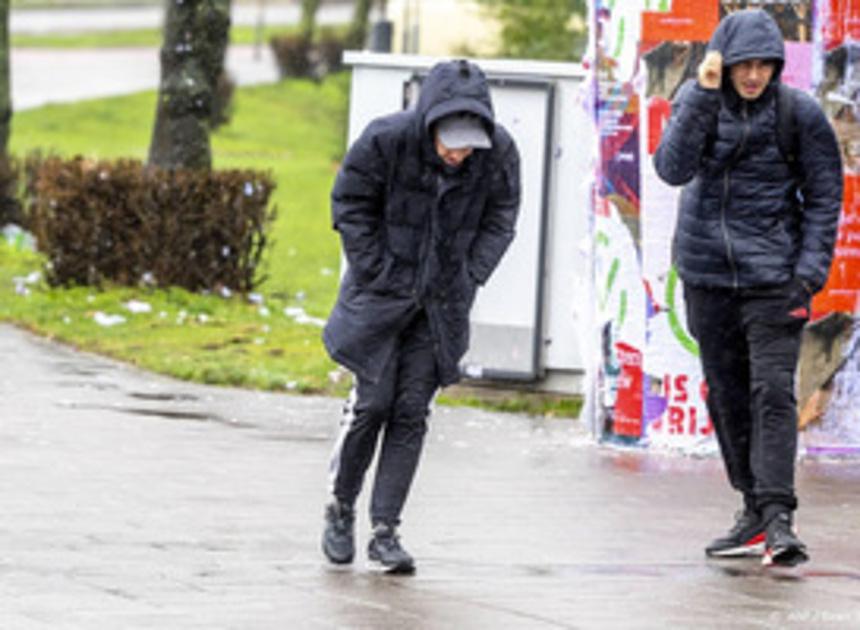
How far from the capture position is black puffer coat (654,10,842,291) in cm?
845

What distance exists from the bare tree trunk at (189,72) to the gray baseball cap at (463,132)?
425 inches

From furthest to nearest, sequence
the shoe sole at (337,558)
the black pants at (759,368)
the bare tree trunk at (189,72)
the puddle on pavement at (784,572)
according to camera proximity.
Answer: the bare tree trunk at (189,72) < the black pants at (759,368) < the puddle on pavement at (784,572) < the shoe sole at (337,558)

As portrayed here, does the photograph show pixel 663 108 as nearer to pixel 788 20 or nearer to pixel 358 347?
pixel 788 20

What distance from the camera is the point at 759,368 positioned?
8516 mm

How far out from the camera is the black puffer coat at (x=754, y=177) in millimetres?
8445

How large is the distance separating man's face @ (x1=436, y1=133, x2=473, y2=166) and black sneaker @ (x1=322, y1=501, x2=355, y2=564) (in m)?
1.18

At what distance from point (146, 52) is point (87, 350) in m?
46.0

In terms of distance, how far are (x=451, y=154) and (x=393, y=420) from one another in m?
0.93

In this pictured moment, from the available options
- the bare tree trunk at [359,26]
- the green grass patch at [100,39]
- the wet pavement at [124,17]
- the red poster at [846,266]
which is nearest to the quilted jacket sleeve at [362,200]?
the red poster at [846,266]

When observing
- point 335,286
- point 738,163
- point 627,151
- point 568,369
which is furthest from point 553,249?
point 335,286

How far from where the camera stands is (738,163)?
8516 millimetres

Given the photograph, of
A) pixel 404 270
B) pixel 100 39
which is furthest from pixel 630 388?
pixel 100 39

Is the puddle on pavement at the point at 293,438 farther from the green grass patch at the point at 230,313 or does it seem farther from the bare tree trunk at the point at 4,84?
the bare tree trunk at the point at 4,84

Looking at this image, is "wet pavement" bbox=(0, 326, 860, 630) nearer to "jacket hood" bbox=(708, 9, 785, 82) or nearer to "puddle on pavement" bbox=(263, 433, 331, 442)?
"puddle on pavement" bbox=(263, 433, 331, 442)
